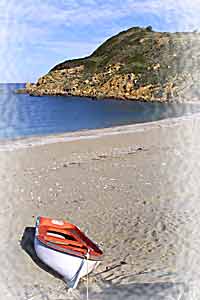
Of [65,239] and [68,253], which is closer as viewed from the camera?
[68,253]

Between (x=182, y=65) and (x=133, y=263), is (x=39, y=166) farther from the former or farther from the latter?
(x=182, y=65)

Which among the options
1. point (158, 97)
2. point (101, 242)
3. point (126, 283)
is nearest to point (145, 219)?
point (101, 242)

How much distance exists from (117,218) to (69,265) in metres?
1.37

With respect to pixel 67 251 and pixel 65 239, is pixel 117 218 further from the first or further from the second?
pixel 67 251

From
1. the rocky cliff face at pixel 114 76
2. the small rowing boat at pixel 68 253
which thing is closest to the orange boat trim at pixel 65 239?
the small rowing boat at pixel 68 253

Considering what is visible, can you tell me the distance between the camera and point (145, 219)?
4.79 metres

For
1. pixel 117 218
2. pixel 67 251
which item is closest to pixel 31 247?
pixel 67 251

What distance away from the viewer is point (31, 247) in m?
4.24

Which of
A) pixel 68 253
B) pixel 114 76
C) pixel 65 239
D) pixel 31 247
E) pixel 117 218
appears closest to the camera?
pixel 68 253

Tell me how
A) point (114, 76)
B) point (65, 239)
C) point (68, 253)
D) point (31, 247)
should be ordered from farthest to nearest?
point (114, 76) < point (31, 247) < point (65, 239) < point (68, 253)

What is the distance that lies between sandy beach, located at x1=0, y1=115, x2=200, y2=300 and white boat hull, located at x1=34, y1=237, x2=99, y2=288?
0.22 feet

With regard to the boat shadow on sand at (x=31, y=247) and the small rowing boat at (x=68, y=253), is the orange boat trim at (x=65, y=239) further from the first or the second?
the boat shadow on sand at (x=31, y=247)

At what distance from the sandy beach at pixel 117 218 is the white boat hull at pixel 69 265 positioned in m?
0.07

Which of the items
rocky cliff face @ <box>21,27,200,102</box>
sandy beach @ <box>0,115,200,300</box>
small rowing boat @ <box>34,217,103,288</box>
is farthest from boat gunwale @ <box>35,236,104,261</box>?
rocky cliff face @ <box>21,27,200,102</box>
